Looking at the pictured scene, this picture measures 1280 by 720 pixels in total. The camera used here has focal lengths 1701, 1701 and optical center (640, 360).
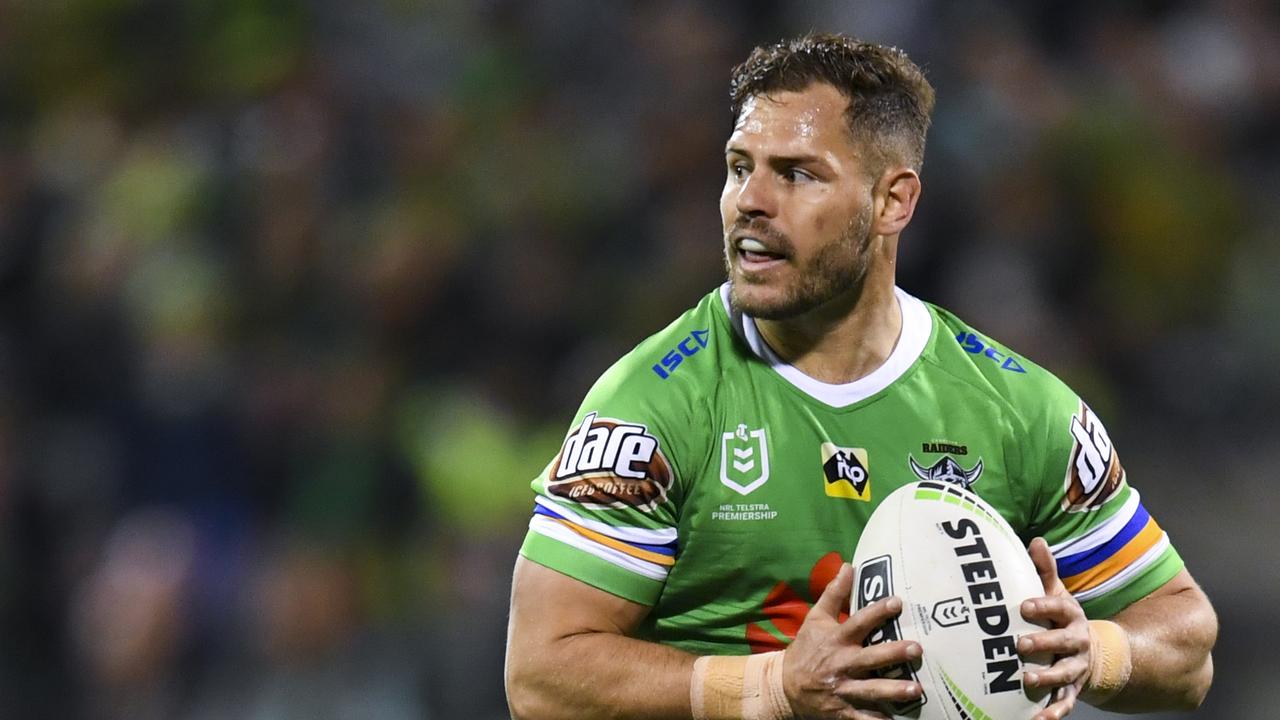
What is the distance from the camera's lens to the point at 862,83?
3.70 meters

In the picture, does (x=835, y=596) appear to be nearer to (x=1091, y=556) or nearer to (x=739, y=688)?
(x=739, y=688)

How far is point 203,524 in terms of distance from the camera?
6680 millimetres

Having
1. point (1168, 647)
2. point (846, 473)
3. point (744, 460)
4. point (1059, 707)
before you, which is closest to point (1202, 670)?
point (1168, 647)

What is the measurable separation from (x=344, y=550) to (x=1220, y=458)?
11.1 ft

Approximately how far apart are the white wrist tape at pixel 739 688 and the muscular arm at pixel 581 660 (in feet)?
0.10

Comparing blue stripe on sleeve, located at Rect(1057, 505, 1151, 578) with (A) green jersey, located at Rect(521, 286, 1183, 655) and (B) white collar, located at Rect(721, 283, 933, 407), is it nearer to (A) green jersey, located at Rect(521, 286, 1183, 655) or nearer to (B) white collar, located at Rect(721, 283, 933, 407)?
(A) green jersey, located at Rect(521, 286, 1183, 655)

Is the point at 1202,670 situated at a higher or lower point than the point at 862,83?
lower

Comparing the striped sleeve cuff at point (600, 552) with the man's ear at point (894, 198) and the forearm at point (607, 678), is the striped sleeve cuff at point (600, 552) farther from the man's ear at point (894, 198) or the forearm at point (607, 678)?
the man's ear at point (894, 198)

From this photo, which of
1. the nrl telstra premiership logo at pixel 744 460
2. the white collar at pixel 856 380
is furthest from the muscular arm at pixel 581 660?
the white collar at pixel 856 380

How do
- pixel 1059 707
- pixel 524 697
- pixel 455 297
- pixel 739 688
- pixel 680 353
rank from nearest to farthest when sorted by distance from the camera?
pixel 1059 707 < pixel 739 688 < pixel 524 697 < pixel 680 353 < pixel 455 297

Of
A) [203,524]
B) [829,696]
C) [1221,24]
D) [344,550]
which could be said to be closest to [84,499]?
[203,524]

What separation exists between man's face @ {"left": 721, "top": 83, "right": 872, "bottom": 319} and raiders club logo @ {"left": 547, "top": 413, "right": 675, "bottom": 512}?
0.39 metres

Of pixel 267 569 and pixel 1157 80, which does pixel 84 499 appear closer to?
pixel 267 569

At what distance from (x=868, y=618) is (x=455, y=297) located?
4.20 meters
